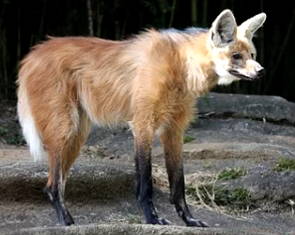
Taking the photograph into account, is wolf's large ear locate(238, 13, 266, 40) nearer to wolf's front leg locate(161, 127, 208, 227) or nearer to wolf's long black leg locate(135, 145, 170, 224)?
wolf's front leg locate(161, 127, 208, 227)

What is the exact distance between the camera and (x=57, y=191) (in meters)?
4.30

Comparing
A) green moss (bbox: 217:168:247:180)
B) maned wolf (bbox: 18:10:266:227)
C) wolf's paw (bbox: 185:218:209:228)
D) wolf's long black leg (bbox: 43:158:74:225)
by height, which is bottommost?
green moss (bbox: 217:168:247:180)

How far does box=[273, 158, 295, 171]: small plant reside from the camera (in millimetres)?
5180

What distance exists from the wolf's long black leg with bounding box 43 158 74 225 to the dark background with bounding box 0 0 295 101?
3632 mm

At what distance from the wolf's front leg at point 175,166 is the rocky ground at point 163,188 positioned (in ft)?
0.42

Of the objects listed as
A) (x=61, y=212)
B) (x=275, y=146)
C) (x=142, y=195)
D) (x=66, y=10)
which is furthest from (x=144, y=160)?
(x=66, y=10)

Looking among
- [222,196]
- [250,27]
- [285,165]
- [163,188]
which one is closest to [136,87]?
[250,27]

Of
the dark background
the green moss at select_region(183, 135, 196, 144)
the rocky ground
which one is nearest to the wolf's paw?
the rocky ground

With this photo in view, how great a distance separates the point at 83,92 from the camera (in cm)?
445

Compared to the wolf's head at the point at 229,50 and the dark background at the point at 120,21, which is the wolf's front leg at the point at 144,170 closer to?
the wolf's head at the point at 229,50

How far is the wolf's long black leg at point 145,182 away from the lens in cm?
412

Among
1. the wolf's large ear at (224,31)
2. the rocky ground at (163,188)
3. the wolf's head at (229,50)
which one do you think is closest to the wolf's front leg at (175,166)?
the rocky ground at (163,188)

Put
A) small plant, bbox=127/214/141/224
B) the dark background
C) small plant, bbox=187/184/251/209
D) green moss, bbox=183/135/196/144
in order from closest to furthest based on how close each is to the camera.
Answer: small plant, bbox=127/214/141/224
small plant, bbox=187/184/251/209
green moss, bbox=183/135/196/144
the dark background

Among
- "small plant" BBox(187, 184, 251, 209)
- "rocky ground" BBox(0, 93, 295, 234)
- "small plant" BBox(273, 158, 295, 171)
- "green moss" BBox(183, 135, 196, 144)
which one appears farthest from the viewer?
"green moss" BBox(183, 135, 196, 144)
